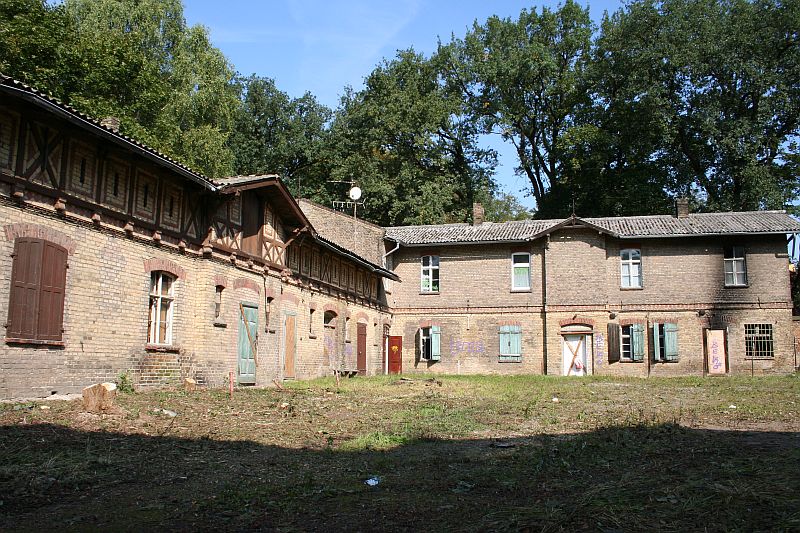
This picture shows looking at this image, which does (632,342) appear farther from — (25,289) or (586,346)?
(25,289)

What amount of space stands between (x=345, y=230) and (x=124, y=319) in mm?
18911

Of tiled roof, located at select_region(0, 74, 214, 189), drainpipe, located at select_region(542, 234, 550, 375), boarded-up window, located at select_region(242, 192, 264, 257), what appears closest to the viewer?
tiled roof, located at select_region(0, 74, 214, 189)

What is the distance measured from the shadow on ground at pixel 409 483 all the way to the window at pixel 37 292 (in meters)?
2.62

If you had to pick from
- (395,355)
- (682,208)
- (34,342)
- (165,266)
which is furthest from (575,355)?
(34,342)

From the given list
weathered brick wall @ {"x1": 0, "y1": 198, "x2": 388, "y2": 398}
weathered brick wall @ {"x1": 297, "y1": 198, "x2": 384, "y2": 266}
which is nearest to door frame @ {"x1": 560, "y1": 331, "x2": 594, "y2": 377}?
weathered brick wall @ {"x1": 297, "y1": 198, "x2": 384, "y2": 266}

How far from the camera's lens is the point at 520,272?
3275 centimetres

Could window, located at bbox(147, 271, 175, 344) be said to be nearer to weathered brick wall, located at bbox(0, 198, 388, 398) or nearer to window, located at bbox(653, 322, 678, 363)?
weathered brick wall, located at bbox(0, 198, 388, 398)

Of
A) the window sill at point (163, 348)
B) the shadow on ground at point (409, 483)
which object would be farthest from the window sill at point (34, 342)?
the window sill at point (163, 348)

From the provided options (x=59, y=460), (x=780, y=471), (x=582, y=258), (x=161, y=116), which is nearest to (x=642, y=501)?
(x=780, y=471)

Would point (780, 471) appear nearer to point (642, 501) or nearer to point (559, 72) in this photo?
point (642, 501)

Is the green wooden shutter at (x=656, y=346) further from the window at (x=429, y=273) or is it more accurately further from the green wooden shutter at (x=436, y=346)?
the window at (x=429, y=273)

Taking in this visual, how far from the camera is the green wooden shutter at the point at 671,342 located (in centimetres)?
3050

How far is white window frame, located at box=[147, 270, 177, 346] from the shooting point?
1555 centimetres

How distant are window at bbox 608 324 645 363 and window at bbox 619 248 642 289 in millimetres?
2039
